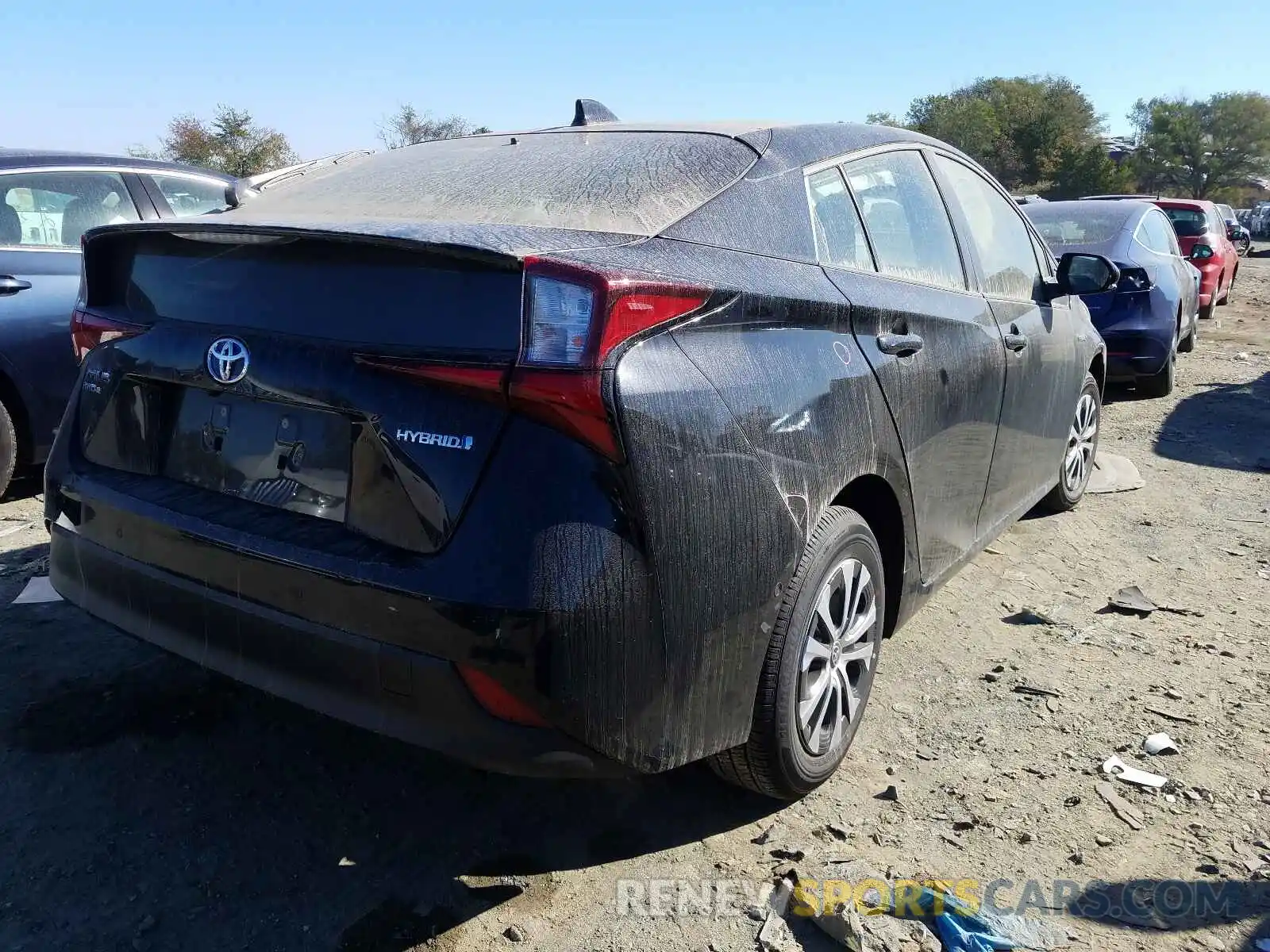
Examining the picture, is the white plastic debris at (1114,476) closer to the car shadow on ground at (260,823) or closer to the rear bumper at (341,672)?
the car shadow on ground at (260,823)

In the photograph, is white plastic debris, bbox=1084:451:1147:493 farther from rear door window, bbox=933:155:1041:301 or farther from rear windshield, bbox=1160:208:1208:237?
rear windshield, bbox=1160:208:1208:237

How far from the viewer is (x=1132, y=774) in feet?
9.99

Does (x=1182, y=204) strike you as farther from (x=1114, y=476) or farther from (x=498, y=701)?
(x=498, y=701)

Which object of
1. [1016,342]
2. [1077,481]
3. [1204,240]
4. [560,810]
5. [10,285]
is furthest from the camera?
[1204,240]

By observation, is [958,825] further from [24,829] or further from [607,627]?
[24,829]

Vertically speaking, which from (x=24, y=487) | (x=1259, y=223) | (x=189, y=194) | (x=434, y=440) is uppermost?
(x=1259, y=223)

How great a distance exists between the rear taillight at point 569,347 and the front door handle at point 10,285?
4142 millimetres

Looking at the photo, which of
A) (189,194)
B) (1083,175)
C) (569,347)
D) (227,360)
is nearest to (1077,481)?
(569,347)

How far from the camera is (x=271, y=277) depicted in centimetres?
233

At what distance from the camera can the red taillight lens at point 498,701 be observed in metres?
2.01

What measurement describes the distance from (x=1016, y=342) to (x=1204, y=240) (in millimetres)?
11765

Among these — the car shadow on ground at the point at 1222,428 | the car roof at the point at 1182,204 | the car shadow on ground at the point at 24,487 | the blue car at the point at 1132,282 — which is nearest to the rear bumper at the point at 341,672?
the car shadow on ground at the point at 24,487

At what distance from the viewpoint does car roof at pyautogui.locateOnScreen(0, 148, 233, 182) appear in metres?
5.25

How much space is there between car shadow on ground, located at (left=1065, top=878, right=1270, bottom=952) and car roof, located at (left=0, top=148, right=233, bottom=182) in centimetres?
562
